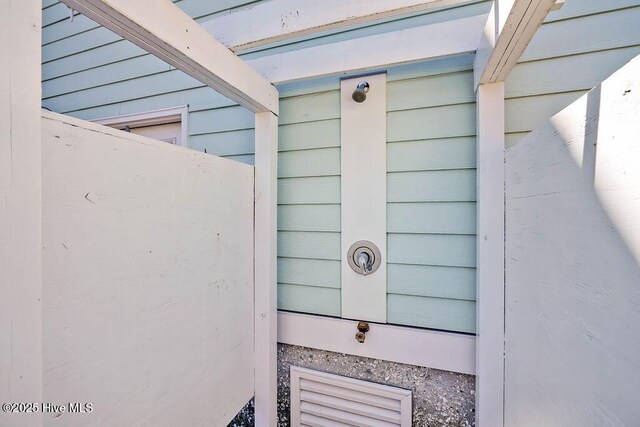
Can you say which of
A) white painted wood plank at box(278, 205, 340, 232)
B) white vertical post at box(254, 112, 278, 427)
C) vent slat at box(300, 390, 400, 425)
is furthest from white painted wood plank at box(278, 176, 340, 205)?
vent slat at box(300, 390, 400, 425)

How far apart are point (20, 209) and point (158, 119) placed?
1.65 metres

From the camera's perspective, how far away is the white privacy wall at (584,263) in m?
0.43

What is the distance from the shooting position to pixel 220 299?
115 cm

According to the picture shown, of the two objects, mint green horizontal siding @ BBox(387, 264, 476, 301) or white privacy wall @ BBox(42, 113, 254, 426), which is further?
mint green horizontal siding @ BBox(387, 264, 476, 301)

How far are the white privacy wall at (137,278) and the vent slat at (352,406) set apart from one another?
41cm

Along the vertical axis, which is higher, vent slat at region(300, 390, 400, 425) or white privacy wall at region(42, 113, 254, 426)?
white privacy wall at region(42, 113, 254, 426)

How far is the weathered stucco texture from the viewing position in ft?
4.14

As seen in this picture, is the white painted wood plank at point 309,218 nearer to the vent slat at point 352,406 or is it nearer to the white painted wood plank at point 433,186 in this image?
the white painted wood plank at point 433,186

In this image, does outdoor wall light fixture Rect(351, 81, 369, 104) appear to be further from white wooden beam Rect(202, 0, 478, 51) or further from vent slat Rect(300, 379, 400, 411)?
vent slat Rect(300, 379, 400, 411)

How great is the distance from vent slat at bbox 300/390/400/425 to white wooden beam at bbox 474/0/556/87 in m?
1.53

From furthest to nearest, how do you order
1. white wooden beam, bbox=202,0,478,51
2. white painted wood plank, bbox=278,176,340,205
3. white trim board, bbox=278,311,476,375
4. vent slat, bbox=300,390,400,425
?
white painted wood plank, bbox=278,176,340,205, vent slat, bbox=300,390,400,425, white trim board, bbox=278,311,476,375, white wooden beam, bbox=202,0,478,51

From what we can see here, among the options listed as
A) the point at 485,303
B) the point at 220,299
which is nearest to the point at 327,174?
the point at 220,299

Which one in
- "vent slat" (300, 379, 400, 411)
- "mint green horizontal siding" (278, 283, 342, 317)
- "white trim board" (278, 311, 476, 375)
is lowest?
"vent slat" (300, 379, 400, 411)

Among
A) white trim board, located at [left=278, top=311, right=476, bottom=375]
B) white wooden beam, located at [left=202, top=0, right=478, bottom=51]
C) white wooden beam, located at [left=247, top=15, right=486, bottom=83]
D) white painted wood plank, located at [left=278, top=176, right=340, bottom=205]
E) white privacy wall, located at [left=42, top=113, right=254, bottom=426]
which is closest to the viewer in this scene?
white privacy wall, located at [left=42, top=113, right=254, bottom=426]
